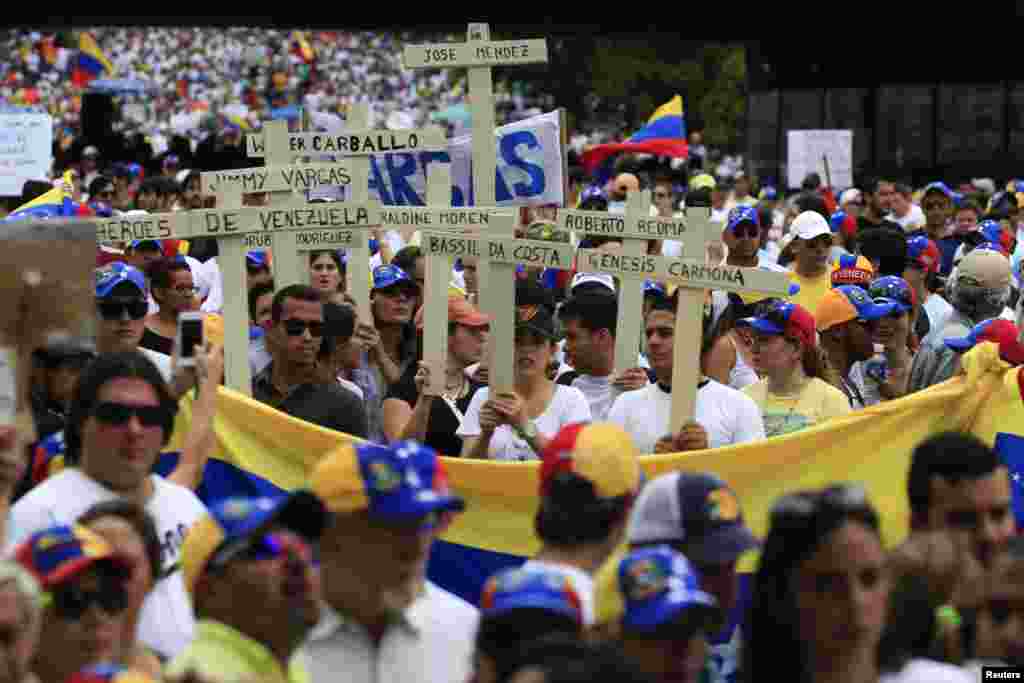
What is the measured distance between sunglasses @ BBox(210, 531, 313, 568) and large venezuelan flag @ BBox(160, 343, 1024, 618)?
8.52ft

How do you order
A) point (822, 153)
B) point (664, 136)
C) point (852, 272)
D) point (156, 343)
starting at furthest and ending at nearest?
1. point (822, 153)
2. point (664, 136)
3. point (852, 272)
4. point (156, 343)

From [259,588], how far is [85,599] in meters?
0.37

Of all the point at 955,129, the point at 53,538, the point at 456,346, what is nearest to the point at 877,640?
the point at 53,538

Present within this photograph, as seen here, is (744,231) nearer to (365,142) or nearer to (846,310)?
(846,310)

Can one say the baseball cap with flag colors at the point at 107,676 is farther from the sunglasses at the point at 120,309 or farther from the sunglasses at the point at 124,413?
the sunglasses at the point at 120,309

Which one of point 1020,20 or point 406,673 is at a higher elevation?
point 1020,20

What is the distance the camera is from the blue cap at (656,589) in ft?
14.6

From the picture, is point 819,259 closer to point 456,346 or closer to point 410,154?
point 410,154

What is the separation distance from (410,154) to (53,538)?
7.06 m

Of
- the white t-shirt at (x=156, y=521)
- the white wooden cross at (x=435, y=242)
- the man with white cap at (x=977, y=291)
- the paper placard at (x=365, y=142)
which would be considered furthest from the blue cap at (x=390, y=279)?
the white t-shirt at (x=156, y=521)

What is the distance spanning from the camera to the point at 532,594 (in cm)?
453

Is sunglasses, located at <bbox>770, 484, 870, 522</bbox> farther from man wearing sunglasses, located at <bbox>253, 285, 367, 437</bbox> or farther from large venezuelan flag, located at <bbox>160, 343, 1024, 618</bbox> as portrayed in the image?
man wearing sunglasses, located at <bbox>253, 285, 367, 437</bbox>

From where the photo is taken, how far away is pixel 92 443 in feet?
19.6

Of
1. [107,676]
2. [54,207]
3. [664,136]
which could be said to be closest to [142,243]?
[54,207]
